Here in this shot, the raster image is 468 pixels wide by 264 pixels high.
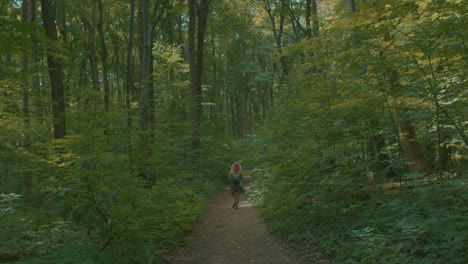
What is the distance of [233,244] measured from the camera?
7.84 metres

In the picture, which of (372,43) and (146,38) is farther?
(146,38)

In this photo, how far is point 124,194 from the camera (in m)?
5.70

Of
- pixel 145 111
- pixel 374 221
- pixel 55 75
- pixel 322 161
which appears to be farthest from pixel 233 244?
pixel 55 75

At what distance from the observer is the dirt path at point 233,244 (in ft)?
21.8

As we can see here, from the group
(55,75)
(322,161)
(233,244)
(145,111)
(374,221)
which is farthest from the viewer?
(145,111)

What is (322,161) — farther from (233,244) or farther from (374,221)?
(233,244)

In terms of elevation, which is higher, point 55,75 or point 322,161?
point 55,75

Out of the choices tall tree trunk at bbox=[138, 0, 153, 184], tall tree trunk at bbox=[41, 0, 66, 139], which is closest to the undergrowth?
tall tree trunk at bbox=[138, 0, 153, 184]

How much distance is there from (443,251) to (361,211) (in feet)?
9.80

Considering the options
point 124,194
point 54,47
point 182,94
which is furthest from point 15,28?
point 182,94

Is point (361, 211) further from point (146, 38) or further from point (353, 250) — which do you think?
point (146, 38)

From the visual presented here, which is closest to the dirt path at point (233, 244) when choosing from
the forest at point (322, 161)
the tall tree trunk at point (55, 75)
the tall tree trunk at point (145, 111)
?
the forest at point (322, 161)

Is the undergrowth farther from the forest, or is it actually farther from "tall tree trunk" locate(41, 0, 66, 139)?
"tall tree trunk" locate(41, 0, 66, 139)

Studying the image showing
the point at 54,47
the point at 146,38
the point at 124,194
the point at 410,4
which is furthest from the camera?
the point at 146,38
